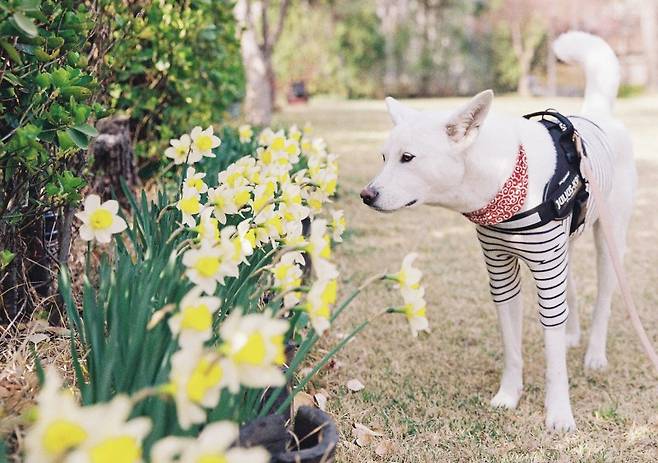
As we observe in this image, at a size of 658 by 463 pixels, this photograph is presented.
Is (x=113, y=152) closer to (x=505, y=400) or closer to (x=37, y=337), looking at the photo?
(x=37, y=337)

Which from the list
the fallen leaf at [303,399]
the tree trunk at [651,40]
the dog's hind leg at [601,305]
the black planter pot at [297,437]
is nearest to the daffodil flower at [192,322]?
the black planter pot at [297,437]

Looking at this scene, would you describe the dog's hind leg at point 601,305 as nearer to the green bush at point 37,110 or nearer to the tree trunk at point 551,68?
the green bush at point 37,110

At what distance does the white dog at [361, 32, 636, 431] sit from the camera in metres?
2.56

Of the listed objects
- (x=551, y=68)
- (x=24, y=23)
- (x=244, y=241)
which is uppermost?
(x=24, y=23)

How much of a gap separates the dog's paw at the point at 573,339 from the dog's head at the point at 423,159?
165cm

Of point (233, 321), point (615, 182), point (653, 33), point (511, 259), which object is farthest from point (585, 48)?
point (653, 33)

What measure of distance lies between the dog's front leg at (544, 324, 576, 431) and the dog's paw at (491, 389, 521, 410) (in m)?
0.16

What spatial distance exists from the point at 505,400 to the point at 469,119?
1.26m

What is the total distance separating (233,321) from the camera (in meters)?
1.35

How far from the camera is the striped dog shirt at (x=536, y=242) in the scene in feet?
8.83

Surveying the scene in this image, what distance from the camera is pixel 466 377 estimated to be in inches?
133

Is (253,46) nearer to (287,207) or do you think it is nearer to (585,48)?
(585,48)

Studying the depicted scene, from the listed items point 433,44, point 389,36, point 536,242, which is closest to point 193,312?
point 536,242

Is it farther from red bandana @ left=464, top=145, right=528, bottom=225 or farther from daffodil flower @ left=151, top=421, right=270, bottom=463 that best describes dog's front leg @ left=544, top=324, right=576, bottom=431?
daffodil flower @ left=151, top=421, right=270, bottom=463
